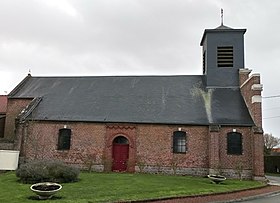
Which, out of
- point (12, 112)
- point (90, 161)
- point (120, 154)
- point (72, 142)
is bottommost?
point (90, 161)

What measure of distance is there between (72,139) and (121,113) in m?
4.09

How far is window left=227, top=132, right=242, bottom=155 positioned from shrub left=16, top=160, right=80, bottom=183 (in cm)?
1127

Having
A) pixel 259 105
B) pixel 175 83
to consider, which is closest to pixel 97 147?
pixel 175 83

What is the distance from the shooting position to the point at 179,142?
2412 centimetres

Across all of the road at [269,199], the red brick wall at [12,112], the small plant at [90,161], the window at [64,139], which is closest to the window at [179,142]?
the small plant at [90,161]

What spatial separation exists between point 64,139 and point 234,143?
1236 cm

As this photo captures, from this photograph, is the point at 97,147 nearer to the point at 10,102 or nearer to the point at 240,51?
the point at 10,102

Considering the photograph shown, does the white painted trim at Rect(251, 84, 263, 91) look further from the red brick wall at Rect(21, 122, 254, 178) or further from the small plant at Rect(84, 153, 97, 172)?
the small plant at Rect(84, 153, 97, 172)

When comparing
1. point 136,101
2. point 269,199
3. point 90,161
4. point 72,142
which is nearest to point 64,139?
point 72,142

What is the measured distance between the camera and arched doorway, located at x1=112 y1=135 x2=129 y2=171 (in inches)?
965

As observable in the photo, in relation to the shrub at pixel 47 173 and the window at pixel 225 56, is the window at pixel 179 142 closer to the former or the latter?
the window at pixel 225 56

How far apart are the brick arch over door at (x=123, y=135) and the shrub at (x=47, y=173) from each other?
686 centimetres

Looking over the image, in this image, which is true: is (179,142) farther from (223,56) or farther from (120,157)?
(223,56)

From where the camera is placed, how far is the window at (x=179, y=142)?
2402 centimetres
